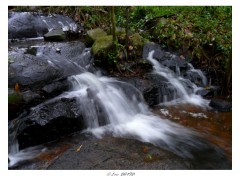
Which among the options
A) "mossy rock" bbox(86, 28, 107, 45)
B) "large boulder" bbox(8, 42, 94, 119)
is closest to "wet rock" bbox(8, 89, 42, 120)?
Answer: "large boulder" bbox(8, 42, 94, 119)

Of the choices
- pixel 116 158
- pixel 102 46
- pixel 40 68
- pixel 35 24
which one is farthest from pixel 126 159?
pixel 35 24

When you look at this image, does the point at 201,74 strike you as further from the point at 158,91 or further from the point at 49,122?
the point at 49,122

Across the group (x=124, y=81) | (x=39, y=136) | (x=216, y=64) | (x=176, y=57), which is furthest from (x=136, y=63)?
(x=39, y=136)

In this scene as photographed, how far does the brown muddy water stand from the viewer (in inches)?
179

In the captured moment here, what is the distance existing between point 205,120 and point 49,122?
2945 mm

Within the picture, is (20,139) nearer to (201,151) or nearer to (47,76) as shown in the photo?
(47,76)

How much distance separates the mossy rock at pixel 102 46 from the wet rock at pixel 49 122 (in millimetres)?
1948

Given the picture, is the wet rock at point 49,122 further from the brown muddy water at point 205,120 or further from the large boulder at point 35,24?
the large boulder at point 35,24

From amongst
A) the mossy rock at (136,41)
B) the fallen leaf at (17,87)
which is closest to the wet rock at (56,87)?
the fallen leaf at (17,87)

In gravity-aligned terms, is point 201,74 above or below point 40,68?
below

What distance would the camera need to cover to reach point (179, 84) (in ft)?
21.4

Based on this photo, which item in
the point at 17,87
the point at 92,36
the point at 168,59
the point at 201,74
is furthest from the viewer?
the point at 92,36

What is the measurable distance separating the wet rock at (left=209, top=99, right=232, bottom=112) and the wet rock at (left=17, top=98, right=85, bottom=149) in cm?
288

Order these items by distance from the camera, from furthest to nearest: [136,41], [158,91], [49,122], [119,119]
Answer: [136,41], [158,91], [119,119], [49,122]
